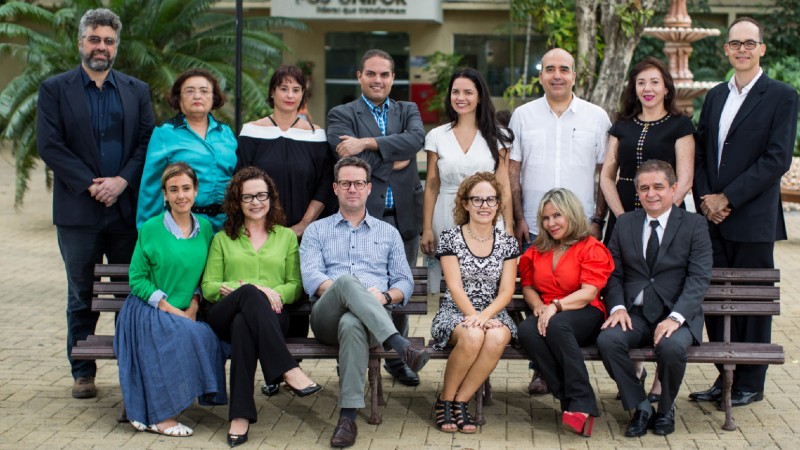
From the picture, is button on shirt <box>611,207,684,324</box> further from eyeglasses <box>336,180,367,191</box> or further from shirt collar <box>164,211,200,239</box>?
shirt collar <box>164,211,200,239</box>

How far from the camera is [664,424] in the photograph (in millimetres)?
6129

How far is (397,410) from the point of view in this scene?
6637 millimetres

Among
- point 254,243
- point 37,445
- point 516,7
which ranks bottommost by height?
point 37,445

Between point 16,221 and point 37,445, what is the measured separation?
10.9 m

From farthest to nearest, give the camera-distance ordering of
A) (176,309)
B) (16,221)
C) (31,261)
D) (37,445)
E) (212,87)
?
(16,221) → (31,261) → (212,87) → (176,309) → (37,445)

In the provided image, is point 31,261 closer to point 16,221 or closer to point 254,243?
point 16,221

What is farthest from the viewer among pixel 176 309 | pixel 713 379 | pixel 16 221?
pixel 16 221

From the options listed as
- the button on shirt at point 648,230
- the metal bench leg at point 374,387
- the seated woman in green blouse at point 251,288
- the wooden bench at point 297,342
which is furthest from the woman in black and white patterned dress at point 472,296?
the seated woman in green blouse at point 251,288

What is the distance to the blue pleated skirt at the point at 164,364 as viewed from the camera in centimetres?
607

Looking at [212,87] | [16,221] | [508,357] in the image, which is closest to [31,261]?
[16,221]

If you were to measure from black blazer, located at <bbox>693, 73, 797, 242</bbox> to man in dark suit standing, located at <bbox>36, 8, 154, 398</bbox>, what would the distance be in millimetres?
3567

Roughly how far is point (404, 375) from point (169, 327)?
181 cm

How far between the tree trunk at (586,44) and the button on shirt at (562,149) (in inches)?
275

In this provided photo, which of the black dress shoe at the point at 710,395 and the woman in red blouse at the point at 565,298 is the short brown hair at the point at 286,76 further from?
the black dress shoe at the point at 710,395
